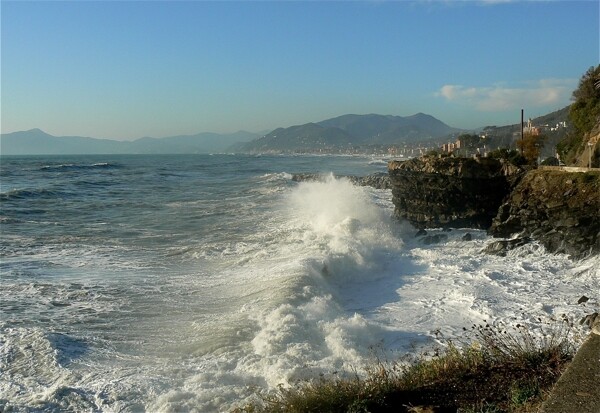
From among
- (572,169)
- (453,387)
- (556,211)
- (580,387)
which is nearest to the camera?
(580,387)

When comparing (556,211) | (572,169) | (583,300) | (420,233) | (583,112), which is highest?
(583,112)

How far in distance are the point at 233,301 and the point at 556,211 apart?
14.4 meters

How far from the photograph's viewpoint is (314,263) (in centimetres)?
1605

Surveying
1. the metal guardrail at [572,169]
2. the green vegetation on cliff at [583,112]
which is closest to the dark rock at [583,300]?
the metal guardrail at [572,169]

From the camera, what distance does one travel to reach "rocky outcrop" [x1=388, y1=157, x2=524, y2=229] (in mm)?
24453

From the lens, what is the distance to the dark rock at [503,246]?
18.6 metres

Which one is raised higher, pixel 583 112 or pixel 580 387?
pixel 583 112

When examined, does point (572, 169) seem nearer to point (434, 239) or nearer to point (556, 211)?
point (556, 211)

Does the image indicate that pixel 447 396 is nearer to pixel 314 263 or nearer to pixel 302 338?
pixel 302 338

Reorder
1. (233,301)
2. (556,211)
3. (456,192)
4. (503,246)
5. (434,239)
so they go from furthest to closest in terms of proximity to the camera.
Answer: (456,192) → (434,239) → (556,211) → (503,246) → (233,301)

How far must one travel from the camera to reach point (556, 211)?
20703 millimetres

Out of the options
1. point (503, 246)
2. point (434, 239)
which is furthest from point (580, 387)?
point (434, 239)

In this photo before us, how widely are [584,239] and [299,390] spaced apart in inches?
572

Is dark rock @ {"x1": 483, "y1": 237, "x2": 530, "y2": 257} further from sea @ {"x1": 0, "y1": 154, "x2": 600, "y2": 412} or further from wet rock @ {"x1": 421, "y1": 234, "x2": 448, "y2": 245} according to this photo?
wet rock @ {"x1": 421, "y1": 234, "x2": 448, "y2": 245}
